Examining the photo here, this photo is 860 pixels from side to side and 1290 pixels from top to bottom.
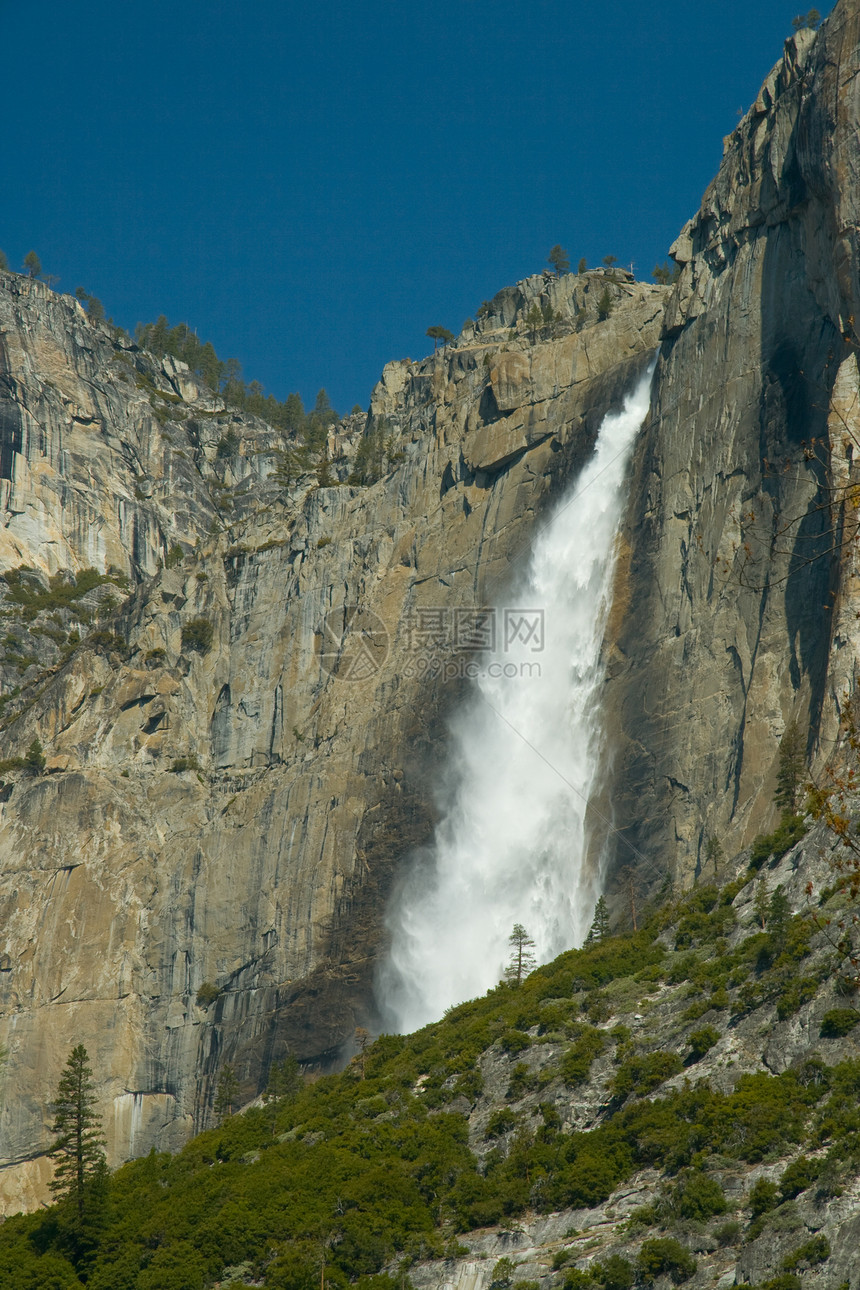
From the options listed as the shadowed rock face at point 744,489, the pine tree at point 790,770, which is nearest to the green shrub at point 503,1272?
the pine tree at point 790,770

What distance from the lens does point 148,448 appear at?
13462 cm

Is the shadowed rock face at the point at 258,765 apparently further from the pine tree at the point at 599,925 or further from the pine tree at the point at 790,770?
the pine tree at the point at 790,770

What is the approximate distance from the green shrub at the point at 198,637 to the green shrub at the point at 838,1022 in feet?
190

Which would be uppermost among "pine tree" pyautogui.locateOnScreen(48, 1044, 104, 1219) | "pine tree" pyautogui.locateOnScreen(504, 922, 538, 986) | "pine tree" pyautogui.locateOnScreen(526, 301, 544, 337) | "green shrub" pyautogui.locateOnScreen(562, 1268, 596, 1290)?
"pine tree" pyautogui.locateOnScreen(526, 301, 544, 337)

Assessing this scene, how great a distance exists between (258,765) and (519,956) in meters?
28.5

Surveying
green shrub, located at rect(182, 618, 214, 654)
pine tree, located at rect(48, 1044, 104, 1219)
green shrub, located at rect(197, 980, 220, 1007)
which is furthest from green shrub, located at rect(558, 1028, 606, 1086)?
green shrub, located at rect(182, 618, 214, 654)

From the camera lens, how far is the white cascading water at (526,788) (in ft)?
222

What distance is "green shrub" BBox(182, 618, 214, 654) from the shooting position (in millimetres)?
89812

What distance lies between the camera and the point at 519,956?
5991 centimetres

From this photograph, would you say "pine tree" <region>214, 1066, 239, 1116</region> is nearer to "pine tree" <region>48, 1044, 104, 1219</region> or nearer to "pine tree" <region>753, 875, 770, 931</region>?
"pine tree" <region>48, 1044, 104, 1219</region>

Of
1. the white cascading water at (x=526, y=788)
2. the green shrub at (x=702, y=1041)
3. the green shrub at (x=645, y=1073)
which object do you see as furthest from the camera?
the white cascading water at (x=526, y=788)

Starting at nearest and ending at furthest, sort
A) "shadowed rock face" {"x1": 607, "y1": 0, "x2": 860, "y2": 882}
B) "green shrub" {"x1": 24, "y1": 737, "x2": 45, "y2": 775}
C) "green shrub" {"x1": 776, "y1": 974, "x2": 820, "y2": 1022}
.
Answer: "green shrub" {"x1": 776, "y1": 974, "x2": 820, "y2": 1022} → "shadowed rock face" {"x1": 607, "y1": 0, "x2": 860, "y2": 882} → "green shrub" {"x1": 24, "y1": 737, "x2": 45, "y2": 775}

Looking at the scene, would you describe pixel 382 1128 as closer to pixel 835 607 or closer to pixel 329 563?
pixel 835 607

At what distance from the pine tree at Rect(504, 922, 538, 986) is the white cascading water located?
2.22 ft
